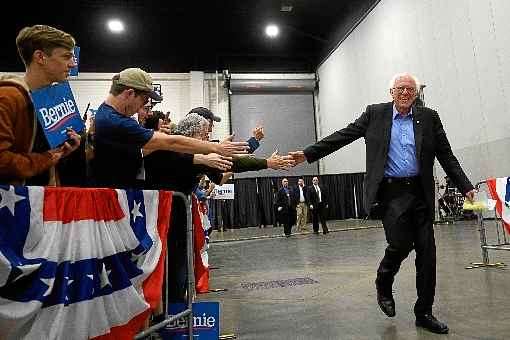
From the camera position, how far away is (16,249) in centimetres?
144

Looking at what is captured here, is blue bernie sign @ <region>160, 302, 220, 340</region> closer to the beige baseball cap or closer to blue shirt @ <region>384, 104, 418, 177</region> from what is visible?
the beige baseball cap

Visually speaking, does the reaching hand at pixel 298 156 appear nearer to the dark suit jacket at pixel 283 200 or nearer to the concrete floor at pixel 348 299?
the concrete floor at pixel 348 299

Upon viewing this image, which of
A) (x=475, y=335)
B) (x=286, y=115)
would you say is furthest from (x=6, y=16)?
(x=475, y=335)

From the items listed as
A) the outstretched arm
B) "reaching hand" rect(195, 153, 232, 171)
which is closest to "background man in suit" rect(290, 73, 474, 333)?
the outstretched arm

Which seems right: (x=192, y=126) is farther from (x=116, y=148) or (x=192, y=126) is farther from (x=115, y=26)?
(x=115, y=26)

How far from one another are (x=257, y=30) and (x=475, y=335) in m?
16.0

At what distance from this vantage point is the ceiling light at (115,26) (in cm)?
1523

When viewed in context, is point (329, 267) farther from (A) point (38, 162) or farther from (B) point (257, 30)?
(B) point (257, 30)

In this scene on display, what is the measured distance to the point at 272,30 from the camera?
16.8 m

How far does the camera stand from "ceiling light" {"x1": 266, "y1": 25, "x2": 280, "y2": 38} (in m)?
16.6

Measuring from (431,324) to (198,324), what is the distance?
1497 mm

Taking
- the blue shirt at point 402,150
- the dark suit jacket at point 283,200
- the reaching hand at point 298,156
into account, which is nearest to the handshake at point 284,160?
the reaching hand at point 298,156

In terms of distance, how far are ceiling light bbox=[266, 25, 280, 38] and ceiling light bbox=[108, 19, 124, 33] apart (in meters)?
5.72

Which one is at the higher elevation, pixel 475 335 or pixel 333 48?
pixel 333 48
